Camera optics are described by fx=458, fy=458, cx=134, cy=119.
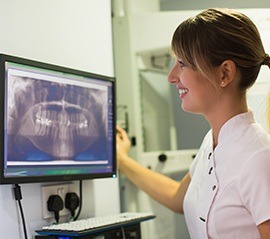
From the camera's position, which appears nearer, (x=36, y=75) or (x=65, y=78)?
(x=36, y=75)

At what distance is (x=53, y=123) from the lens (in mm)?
1533

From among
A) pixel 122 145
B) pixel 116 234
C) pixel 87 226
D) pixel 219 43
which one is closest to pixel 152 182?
pixel 122 145

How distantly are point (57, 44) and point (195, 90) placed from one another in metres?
0.55

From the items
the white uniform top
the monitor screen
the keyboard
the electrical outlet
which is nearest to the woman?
the white uniform top

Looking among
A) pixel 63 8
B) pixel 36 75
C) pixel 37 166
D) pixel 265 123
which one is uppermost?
pixel 63 8

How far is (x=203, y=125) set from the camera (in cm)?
263

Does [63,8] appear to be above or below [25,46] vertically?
above

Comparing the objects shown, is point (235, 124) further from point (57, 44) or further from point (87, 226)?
point (57, 44)

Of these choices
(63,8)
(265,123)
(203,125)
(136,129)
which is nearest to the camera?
(63,8)

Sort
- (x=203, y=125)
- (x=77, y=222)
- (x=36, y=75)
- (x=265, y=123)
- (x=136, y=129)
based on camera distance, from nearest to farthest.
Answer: (x=36, y=75) → (x=77, y=222) → (x=265, y=123) → (x=136, y=129) → (x=203, y=125)

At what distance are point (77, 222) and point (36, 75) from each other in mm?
521

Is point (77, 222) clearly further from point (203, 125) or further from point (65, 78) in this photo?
point (203, 125)

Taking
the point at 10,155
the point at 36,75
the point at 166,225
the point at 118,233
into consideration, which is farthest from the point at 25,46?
the point at 166,225

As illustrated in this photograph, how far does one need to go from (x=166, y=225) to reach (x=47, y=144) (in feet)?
3.63
